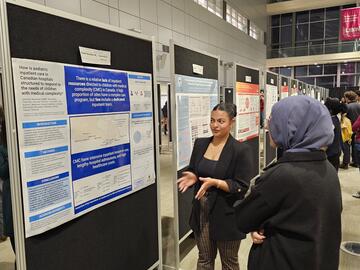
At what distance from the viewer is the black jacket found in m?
1.14

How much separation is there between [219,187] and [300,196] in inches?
29.2

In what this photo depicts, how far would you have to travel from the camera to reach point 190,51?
2.59 metres

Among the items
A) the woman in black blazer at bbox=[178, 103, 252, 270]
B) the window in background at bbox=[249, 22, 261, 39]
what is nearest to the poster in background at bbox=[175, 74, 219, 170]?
the woman in black blazer at bbox=[178, 103, 252, 270]

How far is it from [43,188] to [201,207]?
1.02m

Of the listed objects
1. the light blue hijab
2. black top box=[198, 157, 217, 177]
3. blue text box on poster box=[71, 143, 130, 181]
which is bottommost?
black top box=[198, 157, 217, 177]

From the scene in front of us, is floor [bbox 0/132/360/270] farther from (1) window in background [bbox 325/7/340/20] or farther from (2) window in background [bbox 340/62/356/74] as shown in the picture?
(1) window in background [bbox 325/7/340/20]

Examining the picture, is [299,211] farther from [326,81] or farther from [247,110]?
[326,81]

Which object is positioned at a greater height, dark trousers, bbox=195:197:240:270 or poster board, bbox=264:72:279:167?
poster board, bbox=264:72:279:167

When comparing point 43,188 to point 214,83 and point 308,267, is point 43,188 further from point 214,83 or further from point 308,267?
point 214,83

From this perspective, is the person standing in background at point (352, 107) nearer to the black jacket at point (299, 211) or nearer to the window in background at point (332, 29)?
the black jacket at point (299, 211)

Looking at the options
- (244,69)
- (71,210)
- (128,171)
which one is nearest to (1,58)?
(71,210)

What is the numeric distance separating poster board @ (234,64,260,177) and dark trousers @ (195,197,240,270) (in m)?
1.83

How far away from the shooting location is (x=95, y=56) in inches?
61.4

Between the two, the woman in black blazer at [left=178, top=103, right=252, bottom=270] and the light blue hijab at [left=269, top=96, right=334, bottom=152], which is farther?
the woman in black blazer at [left=178, top=103, right=252, bottom=270]
